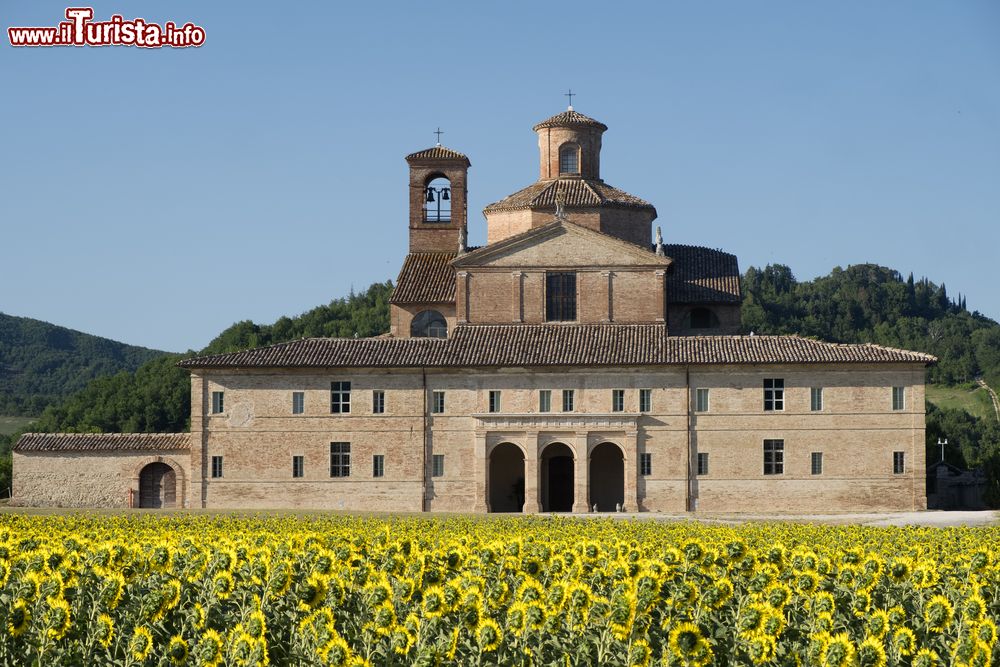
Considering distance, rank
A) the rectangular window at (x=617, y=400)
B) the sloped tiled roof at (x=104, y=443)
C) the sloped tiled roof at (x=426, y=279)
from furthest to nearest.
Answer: the sloped tiled roof at (x=426, y=279) → the sloped tiled roof at (x=104, y=443) → the rectangular window at (x=617, y=400)

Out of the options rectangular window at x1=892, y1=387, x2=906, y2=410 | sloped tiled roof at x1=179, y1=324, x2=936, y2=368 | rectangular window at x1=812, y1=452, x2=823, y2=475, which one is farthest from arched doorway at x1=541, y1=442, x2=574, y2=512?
rectangular window at x1=892, y1=387, x2=906, y2=410

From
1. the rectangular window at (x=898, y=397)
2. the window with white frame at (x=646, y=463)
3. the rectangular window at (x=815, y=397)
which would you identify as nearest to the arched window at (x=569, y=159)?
the window with white frame at (x=646, y=463)

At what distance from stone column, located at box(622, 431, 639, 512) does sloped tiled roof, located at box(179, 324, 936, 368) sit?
2.67m

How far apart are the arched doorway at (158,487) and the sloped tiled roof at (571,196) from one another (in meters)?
18.2

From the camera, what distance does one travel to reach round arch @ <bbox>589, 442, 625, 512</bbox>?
50.9m

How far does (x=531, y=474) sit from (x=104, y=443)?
52.7ft

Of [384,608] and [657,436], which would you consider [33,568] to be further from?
[657,436]

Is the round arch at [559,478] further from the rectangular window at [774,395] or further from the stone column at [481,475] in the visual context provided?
the rectangular window at [774,395]

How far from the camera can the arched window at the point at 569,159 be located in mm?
61156

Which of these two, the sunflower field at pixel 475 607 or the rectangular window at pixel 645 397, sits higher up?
the rectangular window at pixel 645 397

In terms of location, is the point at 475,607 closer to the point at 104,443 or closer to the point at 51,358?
the point at 104,443

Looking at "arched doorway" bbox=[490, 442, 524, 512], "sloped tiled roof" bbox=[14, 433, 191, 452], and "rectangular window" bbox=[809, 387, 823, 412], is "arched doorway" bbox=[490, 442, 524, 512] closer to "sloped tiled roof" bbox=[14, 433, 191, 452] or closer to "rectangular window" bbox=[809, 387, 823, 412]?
"rectangular window" bbox=[809, 387, 823, 412]

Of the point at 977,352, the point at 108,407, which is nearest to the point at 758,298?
the point at 977,352

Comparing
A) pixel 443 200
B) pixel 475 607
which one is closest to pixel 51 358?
pixel 443 200
